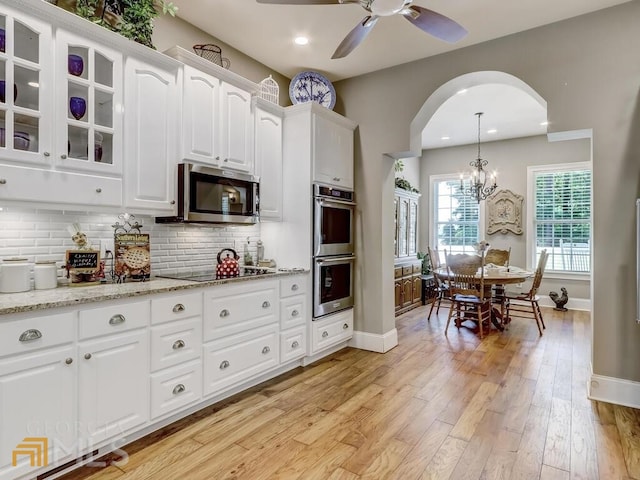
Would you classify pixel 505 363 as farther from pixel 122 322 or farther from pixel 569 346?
pixel 122 322

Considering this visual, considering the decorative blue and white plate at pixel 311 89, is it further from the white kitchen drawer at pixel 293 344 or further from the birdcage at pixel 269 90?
the white kitchen drawer at pixel 293 344

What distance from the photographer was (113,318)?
1959 mm

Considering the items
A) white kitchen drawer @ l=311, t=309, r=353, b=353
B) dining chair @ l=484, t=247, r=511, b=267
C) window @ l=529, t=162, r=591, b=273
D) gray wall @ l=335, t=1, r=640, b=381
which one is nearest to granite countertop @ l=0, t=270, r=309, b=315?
white kitchen drawer @ l=311, t=309, r=353, b=353

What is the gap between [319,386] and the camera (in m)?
3.01

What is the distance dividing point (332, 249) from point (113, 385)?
2213 millimetres

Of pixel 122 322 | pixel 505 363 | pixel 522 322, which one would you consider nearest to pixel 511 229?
pixel 522 322

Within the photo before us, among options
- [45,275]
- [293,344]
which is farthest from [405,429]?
[45,275]

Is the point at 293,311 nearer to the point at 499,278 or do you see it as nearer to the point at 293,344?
the point at 293,344

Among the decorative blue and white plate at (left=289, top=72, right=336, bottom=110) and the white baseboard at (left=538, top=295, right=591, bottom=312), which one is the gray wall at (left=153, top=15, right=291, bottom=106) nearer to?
the decorative blue and white plate at (left=289, top=72, right=336, bottom=110)

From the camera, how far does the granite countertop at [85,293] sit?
166cm

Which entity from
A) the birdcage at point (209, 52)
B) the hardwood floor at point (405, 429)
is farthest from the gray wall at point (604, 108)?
the birdcage at point (209, 52)

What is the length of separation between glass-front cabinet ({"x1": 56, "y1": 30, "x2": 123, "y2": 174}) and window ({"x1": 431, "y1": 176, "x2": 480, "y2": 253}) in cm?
638

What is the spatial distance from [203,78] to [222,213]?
102 cm

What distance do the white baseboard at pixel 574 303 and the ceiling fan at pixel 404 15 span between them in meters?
5.55
